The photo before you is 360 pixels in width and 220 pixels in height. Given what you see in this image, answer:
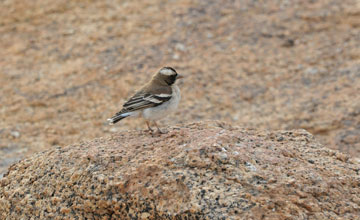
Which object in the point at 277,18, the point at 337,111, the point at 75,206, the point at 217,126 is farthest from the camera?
the point at 277,18

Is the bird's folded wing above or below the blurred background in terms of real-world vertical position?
above

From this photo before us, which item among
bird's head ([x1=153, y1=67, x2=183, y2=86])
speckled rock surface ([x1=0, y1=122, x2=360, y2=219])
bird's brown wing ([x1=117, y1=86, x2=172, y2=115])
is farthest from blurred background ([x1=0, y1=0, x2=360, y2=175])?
speckled rock surface ([x1=0, y1=122, x2=360, y2=219])

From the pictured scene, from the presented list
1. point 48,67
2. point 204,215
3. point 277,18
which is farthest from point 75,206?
point 277,18

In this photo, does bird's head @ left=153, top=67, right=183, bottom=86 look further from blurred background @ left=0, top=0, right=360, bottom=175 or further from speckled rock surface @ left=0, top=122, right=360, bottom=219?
blurred background @ left=0, top=0, right=360, bottom=175

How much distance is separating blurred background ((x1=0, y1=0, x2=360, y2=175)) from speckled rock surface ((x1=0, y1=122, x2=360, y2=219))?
12.2 ft

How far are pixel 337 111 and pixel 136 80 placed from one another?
4.13 meters

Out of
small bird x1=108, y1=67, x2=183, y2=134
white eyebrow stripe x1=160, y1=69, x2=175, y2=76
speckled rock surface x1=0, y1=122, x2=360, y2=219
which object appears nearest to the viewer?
speckled rock surface x1=0, y1=122, x2=360, y2=219

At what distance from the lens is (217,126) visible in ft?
20.5

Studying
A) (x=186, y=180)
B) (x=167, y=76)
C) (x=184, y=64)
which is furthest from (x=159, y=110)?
(x=184, y=64)

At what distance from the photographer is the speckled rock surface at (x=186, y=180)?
4602 mm

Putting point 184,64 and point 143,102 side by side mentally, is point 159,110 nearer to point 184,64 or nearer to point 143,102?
point 143,102

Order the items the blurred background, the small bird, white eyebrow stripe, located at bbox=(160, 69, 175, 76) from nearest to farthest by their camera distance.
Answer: the small bird
white eyebrow stripe, located at bbox=(160, 69, 175, 76)
the blurred background

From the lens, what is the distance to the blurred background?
9.97 meters

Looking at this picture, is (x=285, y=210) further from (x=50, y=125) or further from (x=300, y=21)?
(x=300, y=21)
